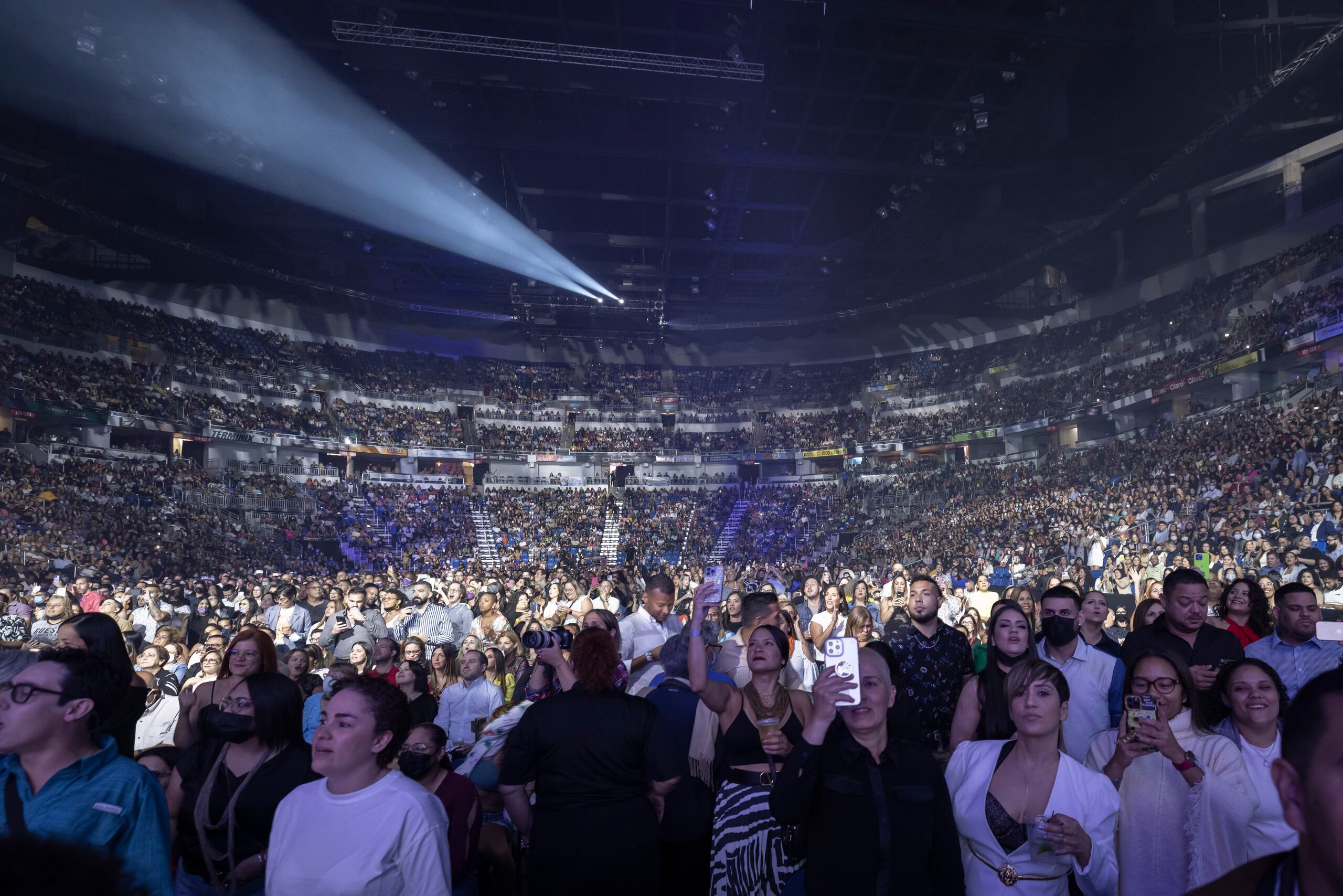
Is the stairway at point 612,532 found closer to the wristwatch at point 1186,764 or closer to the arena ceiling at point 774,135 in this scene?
the arena ceiling at point 774,135

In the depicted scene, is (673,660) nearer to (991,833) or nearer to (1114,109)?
(991,833)

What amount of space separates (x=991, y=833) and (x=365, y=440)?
3547cm

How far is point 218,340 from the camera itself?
32.6 m

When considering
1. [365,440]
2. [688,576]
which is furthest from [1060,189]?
[365,440]

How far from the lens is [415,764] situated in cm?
338

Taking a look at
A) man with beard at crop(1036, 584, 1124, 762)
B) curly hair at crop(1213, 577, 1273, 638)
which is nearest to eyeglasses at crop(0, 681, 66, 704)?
man with beard at crop(1036, 584, 1124, 762)

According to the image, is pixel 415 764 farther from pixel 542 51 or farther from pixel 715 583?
pixel 542 51

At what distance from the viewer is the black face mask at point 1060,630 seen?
4020 mm

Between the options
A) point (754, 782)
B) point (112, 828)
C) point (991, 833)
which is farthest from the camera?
point (754, 782)

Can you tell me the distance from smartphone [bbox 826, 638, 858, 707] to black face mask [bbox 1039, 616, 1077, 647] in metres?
2.20

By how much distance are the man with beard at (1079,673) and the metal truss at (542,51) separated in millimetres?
15134

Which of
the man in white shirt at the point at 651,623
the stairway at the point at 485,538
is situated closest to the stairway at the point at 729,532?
the stairway at the point at 485,538

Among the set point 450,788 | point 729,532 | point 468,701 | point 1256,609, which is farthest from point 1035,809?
point 729,532

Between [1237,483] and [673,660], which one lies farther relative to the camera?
[1237,483]
